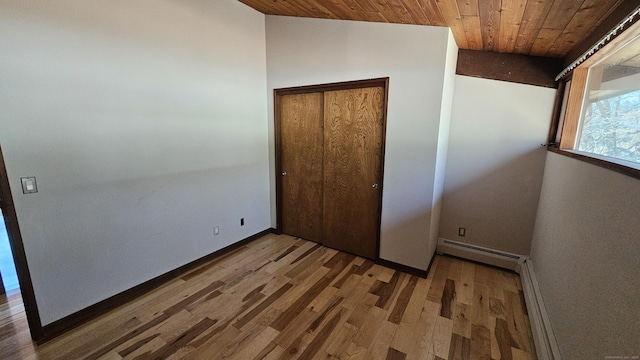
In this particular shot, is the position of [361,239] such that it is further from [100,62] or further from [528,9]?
[100,62]

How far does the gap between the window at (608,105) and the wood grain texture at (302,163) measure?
7.73ft

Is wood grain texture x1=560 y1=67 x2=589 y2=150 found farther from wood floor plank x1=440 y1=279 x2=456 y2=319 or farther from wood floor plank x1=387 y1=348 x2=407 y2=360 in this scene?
wood floor plank x1=387 y1=348 x2=407 y2=360

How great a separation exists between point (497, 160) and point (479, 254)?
110 cm

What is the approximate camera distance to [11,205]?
1608 millimetres

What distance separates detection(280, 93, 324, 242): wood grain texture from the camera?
3.14 m

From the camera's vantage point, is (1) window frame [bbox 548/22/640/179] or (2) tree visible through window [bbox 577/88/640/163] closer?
(2) tree visible through window [bbox 577/88/640/163]

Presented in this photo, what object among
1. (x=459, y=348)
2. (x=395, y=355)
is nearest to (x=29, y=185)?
(x=395, y=355)

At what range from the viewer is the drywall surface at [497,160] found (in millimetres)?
2619

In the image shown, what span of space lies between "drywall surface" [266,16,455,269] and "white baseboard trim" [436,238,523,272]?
608 mm

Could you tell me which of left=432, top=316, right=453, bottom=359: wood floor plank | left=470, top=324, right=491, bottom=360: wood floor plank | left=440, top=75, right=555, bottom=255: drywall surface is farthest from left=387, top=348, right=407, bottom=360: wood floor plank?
left=440, top=75, right=555, bottom=255: drywall surface

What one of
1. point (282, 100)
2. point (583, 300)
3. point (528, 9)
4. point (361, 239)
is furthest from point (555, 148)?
point (282, 100)

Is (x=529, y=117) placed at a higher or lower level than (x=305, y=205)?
higher

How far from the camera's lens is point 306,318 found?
80.0 inches

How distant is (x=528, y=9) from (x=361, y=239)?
7.93ft
